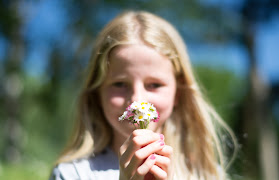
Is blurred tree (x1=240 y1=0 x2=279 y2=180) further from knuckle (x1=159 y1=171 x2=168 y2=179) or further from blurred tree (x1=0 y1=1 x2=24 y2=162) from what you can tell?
knuckle (x1=159 y1=171 x2=168 y2=179)

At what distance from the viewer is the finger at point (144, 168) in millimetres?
1201

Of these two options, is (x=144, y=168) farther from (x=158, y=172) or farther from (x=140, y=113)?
(x=140, y=113)

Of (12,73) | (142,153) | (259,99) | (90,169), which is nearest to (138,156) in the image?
(142,153)

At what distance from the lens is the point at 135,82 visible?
1725 millimetres

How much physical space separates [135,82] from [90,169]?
2.32 ft

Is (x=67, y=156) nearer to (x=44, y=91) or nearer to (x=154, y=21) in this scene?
(x=154, y=21)

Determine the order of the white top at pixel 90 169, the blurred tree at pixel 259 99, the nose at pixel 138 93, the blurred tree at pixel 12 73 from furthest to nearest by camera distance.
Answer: the blurred tree at pixel 12 73 → the blurred tree at pixel 259 99 → the white top at pixel 90 169 → the nose at pixel 138 93

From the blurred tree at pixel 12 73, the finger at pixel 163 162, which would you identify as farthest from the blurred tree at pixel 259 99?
the finger at pixel 163 162

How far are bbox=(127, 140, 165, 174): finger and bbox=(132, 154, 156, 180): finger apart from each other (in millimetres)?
19

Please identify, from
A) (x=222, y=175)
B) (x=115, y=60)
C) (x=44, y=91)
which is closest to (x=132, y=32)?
(x=115, y=60)

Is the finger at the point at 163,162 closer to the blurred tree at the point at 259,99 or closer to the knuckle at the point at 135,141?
the knuckle at the point at 135,141

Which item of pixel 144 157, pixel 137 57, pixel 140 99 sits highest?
pixel 137 57

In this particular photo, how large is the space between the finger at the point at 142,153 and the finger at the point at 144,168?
2cm

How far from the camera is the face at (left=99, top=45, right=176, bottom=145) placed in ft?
5.67
